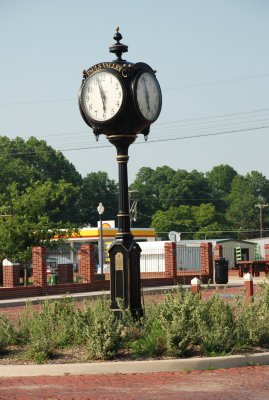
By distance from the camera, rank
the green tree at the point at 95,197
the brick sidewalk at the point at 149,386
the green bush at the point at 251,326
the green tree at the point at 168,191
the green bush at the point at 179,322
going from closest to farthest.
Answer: the brick sidewalk at the point at 149,386 < the green bush at the point at 179,322 < the green bush at the point at 251,326 < the green tree at the point at 95,197 < the green tree at the point at 168,191

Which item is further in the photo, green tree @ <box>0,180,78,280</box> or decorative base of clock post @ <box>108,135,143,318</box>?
green tree @ <box>0,180,78,280</box>

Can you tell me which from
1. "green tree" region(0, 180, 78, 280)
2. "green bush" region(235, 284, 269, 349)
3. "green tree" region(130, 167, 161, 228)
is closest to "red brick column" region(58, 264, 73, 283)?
"green tree" region(0, 180, 78, 280)

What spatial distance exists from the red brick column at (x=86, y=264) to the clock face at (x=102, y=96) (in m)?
27.3

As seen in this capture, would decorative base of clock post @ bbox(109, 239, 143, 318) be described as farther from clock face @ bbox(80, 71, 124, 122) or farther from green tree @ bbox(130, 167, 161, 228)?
green tree @ bbox(130, 167, 161, 228)

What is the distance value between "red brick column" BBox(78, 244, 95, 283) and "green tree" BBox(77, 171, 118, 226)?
8682 centimetres

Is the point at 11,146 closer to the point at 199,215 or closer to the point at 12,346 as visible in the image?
the point at 199,215

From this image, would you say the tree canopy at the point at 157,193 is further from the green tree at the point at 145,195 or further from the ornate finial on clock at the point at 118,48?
the ornate finial on clock at the point at 118,48

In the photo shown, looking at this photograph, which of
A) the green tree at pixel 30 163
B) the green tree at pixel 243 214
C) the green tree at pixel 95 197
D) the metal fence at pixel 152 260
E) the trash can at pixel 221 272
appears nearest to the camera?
the trash can at pixel 221 272

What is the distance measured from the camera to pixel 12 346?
1412 cm

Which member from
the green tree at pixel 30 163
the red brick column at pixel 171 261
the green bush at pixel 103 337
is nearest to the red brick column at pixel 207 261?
the red brick column at pixel 171 261

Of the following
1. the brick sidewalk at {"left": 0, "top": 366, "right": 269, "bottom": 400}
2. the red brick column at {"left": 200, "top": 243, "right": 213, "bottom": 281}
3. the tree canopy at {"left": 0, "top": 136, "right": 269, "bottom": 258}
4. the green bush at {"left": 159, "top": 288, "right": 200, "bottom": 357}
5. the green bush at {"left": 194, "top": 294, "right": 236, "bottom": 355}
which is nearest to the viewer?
the brick sidewalk at {"left": 0, "top": 366, "right": 269, "bottom": 400}

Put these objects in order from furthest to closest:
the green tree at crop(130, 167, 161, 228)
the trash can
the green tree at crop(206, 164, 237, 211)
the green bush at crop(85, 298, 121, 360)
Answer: the green tree at crop(206, 164, 237, 211)
the green tree at crop(130, 167, 161, 228)
the trash can
the green bush at crop(85, 298, 121, 360)

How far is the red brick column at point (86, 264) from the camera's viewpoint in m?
41.9

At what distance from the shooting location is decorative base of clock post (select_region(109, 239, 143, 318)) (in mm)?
14586
